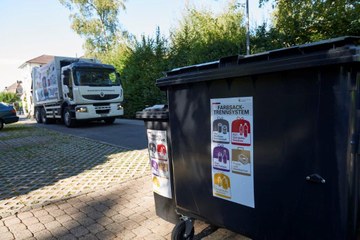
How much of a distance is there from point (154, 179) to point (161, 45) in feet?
45.1

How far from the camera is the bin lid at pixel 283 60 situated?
4.98ft

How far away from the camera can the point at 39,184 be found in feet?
14.9

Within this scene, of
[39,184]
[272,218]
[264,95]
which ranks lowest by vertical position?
[39,184]

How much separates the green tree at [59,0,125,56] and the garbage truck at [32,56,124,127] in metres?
17.7

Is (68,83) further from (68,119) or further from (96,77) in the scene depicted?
(68,119)

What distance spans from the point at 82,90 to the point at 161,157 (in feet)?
32.4

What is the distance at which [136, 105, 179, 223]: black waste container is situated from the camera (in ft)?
8.81

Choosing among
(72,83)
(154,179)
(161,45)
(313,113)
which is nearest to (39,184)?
(154,179)

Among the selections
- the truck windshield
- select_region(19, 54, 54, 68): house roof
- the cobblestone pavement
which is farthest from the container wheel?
select_region(19, 54, 54, 68): house roof

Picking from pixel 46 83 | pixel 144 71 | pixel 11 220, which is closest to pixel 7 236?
pixel 11 220

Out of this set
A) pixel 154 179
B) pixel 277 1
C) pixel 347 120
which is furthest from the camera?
pixel 277 1

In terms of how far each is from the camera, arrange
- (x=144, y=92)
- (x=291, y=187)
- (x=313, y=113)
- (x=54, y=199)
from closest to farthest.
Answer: (x=313, y=113) < (x=291, y=187) < (x=54, y=199) < (x=144, y=92)

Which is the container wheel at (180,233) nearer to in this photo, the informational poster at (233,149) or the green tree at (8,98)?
the informational poster at (233,149)

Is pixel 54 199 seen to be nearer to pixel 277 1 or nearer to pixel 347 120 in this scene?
pixel 347 120
